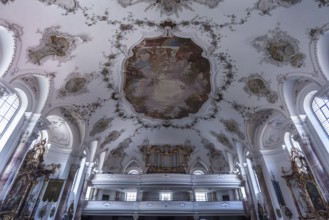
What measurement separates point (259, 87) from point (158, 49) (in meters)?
7.02

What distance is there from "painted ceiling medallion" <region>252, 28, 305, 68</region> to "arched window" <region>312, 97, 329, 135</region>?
2520 millimetres

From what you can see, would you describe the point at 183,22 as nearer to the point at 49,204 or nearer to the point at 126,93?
the point at 126,93

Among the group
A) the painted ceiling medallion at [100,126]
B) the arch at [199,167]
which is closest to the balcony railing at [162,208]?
the arch at [199,167]

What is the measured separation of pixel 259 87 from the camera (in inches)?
534

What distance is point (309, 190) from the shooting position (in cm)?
1133

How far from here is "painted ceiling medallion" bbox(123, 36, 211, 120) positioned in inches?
510

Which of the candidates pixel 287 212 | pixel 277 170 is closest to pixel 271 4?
pixel 277 170

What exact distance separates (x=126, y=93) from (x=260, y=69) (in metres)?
9.45

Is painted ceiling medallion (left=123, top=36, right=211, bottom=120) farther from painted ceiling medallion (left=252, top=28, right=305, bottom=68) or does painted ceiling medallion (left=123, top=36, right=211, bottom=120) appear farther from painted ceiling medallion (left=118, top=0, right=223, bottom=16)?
painted ceiling medallion (left=252, top=28, right=305, bottom=68)

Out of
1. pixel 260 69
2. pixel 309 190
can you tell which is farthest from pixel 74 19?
pixel 309 190

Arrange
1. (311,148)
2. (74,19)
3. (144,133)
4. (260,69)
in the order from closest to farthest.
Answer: (74,19), (311,148), (260,69), (144,133)

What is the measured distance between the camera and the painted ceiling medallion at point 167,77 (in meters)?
13.0

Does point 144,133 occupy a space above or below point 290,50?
above

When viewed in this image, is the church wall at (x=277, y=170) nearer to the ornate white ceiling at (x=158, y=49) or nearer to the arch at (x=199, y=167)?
the ornate white ceiling at (x=158, y=49)
